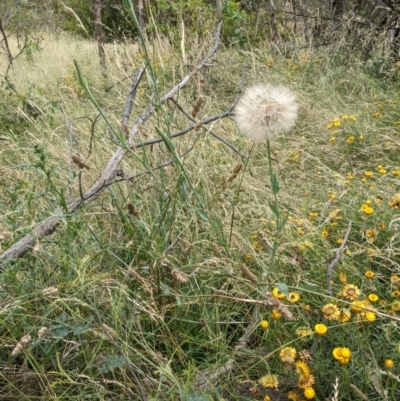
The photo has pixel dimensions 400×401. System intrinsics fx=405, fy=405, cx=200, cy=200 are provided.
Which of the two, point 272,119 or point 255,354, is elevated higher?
point 272,119

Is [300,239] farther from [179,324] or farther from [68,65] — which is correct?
[68,65]

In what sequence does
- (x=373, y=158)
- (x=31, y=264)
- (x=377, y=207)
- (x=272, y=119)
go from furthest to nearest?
(x=373, y=158) → (x=377, y=207) → (x=31, y=264) → (x=272, y=119)

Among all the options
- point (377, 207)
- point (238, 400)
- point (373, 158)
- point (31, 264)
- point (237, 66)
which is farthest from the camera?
point (237, 66)

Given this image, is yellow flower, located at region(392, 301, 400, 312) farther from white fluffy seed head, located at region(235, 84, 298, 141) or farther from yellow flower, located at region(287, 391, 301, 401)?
white fluffy seed head, located at region(235, 84, 298, 141)

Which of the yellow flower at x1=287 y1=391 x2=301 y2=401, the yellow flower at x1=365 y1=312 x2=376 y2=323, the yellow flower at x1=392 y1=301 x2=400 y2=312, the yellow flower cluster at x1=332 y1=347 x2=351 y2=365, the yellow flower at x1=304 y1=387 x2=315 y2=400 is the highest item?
the yellow flower at x1=365 y1=312 x2=376 y2=323

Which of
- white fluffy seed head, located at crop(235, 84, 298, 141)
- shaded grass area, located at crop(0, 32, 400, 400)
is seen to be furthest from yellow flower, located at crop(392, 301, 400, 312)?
white fluffy seed head, located at crop(235, 84, 298, 141)

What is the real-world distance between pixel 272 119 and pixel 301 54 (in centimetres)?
393

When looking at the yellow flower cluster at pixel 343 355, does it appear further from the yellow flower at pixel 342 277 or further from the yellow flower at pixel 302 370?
the yellow flower at pixel 342 277

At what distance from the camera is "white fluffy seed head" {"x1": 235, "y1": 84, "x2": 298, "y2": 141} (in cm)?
122

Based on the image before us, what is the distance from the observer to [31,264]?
4.61ft

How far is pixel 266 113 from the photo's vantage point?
4.05ft

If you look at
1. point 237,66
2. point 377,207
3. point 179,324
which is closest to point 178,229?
point 179,324

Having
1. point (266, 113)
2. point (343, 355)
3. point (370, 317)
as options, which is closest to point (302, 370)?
point (343, 355)

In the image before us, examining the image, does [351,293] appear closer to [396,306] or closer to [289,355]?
[396,306]
